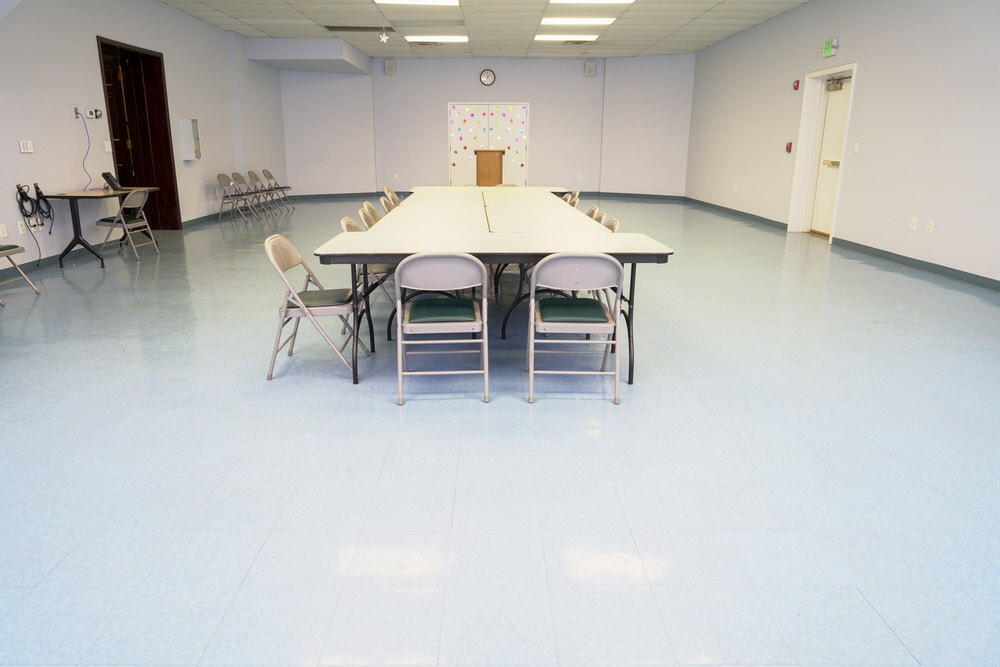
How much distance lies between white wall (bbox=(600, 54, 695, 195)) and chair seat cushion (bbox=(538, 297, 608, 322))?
11.8 meters

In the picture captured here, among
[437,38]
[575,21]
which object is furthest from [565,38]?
[437,38]

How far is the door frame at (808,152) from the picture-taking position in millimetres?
8742

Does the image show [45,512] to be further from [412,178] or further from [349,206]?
[412,178]

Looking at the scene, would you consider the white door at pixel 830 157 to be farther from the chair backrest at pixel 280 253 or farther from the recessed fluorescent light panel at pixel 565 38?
the chair backrest at pixel 280 253

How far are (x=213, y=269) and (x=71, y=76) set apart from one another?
262 cm

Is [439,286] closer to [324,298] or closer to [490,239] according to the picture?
[490,239]

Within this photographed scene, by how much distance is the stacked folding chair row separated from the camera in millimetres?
10445

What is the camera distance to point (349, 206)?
1292cm

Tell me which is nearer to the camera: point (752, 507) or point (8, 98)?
point (752, 507)

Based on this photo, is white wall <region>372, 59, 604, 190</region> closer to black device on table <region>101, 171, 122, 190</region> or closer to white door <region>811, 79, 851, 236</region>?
white door <region>811, 79, 851, 236</region>

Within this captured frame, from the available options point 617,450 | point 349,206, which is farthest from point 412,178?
point 617,450

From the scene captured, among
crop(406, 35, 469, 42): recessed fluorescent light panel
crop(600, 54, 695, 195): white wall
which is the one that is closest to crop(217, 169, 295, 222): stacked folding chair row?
crop(406, 35, 469, 42): recessed fluorescent light panel

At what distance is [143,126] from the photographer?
9.03m

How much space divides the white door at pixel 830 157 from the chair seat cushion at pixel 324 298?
6.88 m
